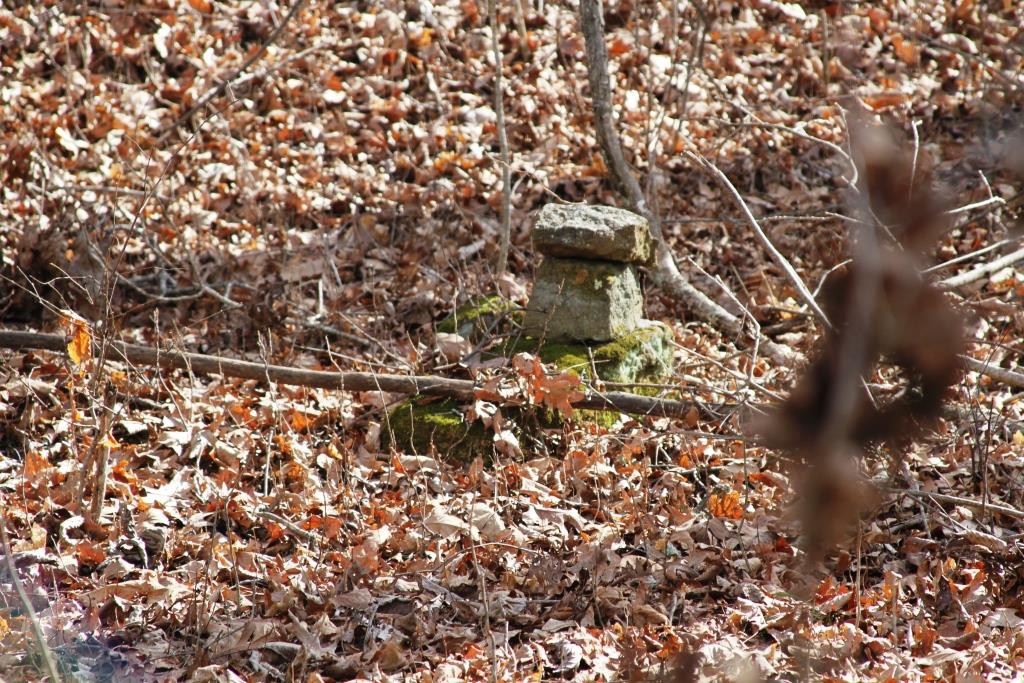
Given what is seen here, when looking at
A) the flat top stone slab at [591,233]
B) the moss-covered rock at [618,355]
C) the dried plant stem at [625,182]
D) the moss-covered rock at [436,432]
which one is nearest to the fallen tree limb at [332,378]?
the moss-covered rock at [436,432]

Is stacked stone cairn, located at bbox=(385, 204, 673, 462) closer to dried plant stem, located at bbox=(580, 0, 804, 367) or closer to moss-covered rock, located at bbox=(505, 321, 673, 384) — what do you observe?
moss-covered rock, located at bbox=(505, 321, 673, 384)

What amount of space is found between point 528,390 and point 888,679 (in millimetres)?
2184

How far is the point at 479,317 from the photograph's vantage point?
17.5 feet

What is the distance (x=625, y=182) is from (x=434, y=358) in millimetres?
2045

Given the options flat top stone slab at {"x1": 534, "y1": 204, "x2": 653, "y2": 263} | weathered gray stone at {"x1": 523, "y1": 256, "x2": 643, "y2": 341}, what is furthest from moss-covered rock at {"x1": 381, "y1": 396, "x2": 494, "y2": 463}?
flat top stone slab at {"x1": 534, "y1": 204, "x2": 653, "y2": 263}

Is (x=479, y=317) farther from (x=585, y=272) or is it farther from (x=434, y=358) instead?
(x=585, y=272)

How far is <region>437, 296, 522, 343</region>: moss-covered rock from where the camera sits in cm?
537

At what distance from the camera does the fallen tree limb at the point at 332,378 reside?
4.75 meters

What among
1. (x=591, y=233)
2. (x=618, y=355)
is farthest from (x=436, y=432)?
(x=591, y=233)

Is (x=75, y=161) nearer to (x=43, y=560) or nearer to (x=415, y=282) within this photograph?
(x=415, y=282)

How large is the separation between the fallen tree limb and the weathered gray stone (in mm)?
497

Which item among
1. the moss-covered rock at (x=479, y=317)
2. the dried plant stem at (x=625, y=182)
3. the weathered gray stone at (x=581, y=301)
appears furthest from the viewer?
the dried plant stem at (x=625, y=182)

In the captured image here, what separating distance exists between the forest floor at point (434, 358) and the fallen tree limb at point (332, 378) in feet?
0.49

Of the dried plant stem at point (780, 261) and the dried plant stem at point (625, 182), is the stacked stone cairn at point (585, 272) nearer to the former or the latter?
the dried plant stem at point (625, 182)
